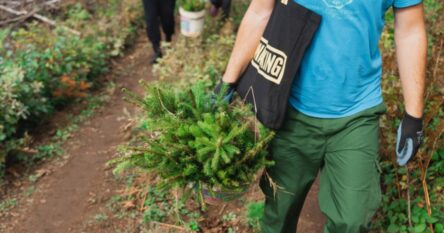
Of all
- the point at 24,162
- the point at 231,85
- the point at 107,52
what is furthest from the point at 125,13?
the point at 231,85

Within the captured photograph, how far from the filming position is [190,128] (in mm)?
2445

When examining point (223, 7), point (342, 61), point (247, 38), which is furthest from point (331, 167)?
point (223, 7)

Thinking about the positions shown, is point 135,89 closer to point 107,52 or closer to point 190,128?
point 107,52

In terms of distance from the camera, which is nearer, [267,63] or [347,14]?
[347,14]

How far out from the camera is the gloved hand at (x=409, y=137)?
2531mm

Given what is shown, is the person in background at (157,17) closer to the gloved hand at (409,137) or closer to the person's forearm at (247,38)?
the person's forearm at (247,38)

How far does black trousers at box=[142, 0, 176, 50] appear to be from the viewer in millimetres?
6227

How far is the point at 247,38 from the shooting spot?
8.96ft

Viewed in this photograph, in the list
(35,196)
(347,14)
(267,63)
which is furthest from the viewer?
(35,196)

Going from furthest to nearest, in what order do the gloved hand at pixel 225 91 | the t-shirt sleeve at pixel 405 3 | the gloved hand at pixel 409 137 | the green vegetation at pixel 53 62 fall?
the green vegetation at pixel 53 62 < the gloved hand at pixel 225 91 < the gloved hand at pixel 409 137 < the t-shirt sleeve at pixel 405 3

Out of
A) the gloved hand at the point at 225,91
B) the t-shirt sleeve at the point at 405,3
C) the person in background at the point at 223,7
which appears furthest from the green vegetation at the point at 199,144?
the person in background at the point at 223,7

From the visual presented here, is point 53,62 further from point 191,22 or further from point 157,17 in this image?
point 191,22

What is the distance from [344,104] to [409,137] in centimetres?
41

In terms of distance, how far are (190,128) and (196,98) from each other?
0.80 ft
